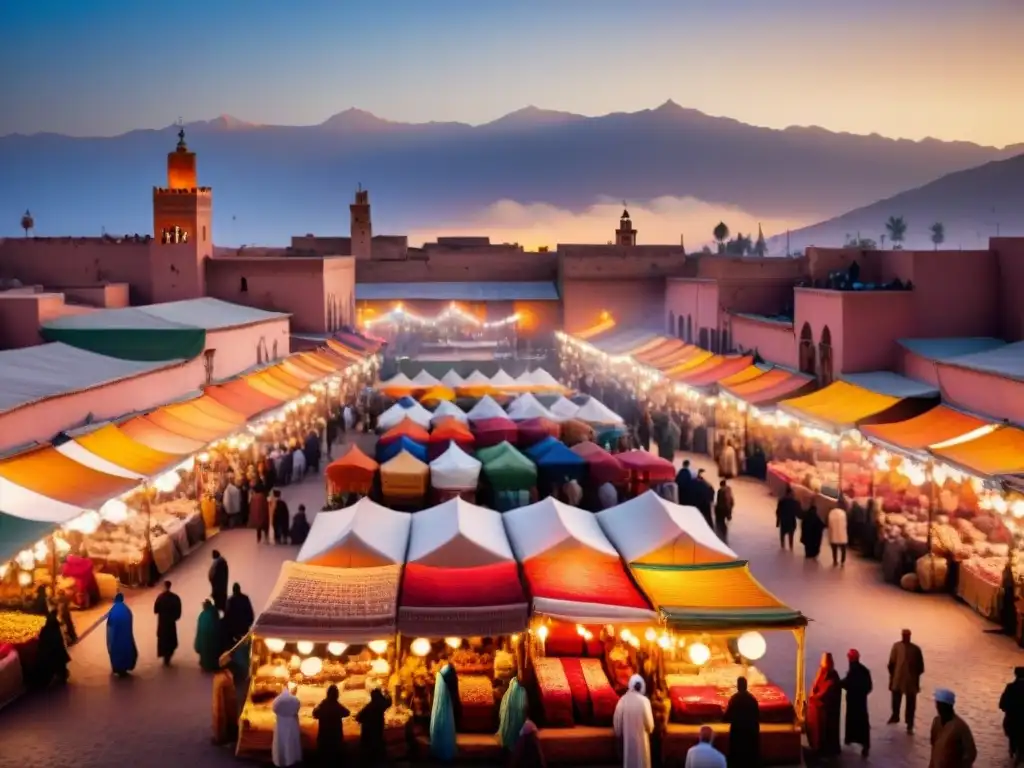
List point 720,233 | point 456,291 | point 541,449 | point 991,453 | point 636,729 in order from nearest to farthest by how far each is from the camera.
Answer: point 636,729
point 991,453
point 541,449
point 456,291
point 720,233

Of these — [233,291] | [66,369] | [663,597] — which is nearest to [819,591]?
[663,597]

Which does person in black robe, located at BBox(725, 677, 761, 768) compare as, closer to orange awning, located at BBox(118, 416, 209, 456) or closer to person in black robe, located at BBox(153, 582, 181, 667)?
person in black robe, located at BBox(153, 582, 181, 667)

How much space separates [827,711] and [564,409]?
1390cm

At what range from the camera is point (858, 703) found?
9.02 m

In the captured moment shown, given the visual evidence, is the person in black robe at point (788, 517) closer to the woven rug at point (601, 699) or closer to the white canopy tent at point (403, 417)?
the woven rug at point (601, 699)

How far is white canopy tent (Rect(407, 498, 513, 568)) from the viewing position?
10.8 metres

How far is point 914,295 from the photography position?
66.9ft

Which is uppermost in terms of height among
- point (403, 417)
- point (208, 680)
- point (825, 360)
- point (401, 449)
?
point (825, 360)

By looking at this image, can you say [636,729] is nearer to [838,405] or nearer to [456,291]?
[838,405]

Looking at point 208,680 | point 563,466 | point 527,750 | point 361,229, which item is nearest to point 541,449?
point 563,466

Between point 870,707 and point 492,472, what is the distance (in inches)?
341

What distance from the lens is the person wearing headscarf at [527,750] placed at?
8242 mm

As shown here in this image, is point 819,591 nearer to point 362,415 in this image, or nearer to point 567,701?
point 567,701

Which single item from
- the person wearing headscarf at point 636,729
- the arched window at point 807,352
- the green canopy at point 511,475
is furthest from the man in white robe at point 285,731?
the arched window at point 807,352
